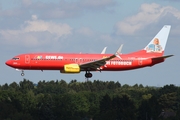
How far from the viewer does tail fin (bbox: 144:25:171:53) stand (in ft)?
431

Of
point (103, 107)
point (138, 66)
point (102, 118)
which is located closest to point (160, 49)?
point (138, 66)

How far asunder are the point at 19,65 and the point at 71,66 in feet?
27.2

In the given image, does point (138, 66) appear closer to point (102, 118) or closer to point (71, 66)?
point (71, 66)

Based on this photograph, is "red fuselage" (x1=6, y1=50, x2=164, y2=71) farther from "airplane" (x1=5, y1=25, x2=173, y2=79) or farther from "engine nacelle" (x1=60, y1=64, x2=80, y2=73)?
"engine nacelle" (x1=60, y1=64, x2=80, y2=73)

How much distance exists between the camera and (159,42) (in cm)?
13288

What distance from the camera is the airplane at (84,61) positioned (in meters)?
122

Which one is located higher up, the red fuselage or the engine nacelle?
the red fuselage

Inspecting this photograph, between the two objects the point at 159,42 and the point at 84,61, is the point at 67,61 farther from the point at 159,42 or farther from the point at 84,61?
the point at 159,42

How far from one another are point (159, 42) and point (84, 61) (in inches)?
623

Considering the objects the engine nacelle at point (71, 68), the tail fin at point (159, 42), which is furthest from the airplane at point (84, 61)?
the tail fin at point (159, 42)

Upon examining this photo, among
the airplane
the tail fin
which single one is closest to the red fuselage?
the airplane

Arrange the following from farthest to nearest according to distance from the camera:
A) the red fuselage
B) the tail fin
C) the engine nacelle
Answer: the tail fin, the red fuselage, the engine nacelle

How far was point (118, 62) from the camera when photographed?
125 metres

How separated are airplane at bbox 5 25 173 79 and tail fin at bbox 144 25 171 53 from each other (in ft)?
5.41
